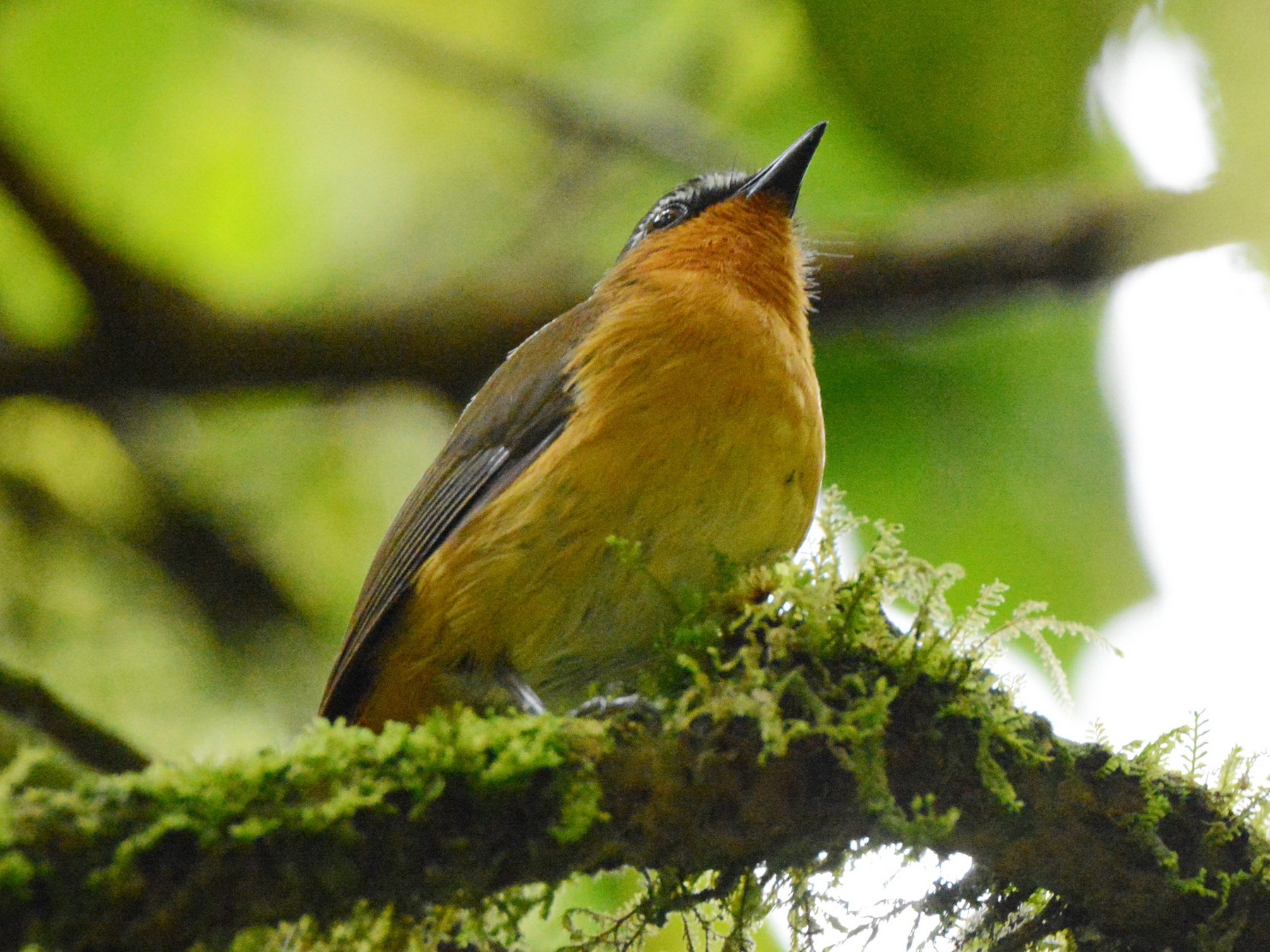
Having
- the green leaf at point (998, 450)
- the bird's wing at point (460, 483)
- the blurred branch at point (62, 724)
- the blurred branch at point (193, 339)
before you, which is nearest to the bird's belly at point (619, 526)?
the bird's wing at point (460, 483)

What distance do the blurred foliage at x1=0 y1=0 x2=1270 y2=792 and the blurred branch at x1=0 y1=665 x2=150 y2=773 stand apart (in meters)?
1.56

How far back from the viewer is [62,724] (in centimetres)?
324

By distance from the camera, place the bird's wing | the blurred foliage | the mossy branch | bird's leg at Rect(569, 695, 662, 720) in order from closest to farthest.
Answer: the mossy branch < bird's leg at Rect(569, 695, 662, 720) < the bird's wing < the blurred foliage

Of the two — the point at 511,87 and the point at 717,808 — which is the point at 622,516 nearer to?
the point at 717,808

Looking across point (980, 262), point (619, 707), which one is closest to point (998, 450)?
point (980, 262)

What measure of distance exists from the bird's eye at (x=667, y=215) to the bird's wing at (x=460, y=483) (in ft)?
2.54

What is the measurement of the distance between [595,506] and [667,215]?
6.00 feet

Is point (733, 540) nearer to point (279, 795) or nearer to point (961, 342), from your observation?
point (279, 795)

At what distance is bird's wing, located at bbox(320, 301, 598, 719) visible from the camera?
3.42 m

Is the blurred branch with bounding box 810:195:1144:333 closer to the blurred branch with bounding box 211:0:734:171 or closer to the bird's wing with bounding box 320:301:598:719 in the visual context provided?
the blurred branch with bounding box 211:0:734:171

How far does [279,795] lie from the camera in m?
1.78

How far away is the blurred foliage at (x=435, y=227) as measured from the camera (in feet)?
16.4

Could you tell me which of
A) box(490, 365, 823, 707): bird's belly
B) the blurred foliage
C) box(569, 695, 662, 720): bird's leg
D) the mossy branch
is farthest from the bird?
the blurred foliage

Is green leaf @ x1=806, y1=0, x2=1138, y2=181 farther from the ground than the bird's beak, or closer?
farther from the ground
